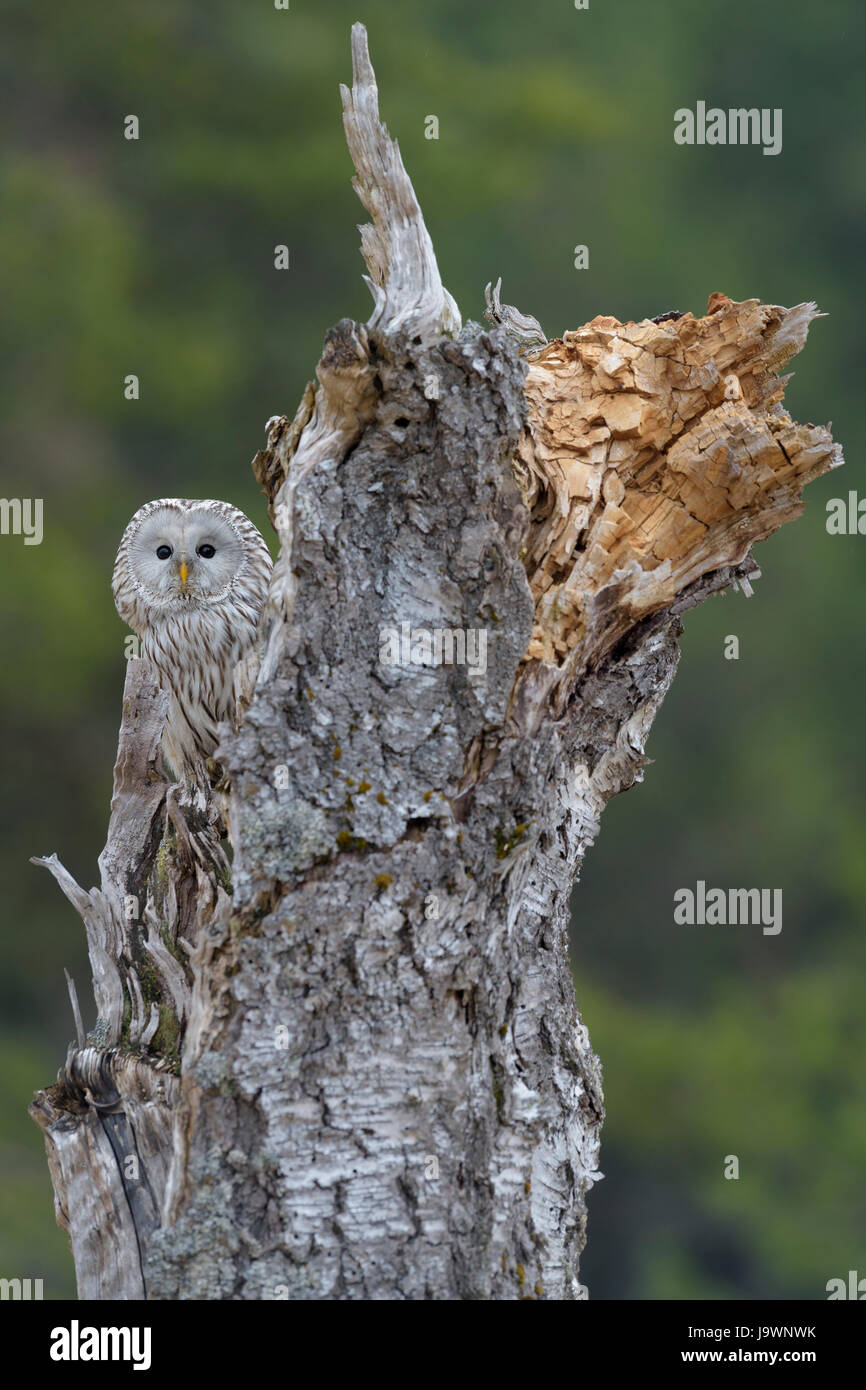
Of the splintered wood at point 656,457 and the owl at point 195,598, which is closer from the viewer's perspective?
the splintered wood at point 656,457

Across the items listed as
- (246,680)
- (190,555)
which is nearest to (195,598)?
A: (190,555)

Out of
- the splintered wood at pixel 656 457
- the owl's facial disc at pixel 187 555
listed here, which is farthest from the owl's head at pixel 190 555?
the splintered wood at pixel 656 457

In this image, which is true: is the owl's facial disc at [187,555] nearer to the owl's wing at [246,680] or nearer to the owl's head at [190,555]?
the owl's head at [190,555]

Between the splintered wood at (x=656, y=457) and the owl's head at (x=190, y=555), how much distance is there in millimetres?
1129

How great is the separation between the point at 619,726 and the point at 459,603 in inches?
21.8

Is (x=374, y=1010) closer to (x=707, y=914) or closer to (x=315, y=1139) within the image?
(x=315, y=1139)

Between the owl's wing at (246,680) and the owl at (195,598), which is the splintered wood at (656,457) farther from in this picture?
the owl at (195,598)

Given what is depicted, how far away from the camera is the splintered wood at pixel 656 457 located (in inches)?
89.7

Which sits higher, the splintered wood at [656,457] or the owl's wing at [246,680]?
the splintered wood at [656,457]

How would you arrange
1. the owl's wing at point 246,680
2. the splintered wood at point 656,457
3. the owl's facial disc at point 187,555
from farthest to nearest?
1. the owl's facial disc at point 187,555
2. the splintered wood at point 656,457
3. the owl's wing at point 246,680

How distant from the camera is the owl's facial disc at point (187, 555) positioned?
3.32 meters

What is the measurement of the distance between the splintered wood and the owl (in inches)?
44.8

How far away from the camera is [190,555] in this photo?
10.9ft

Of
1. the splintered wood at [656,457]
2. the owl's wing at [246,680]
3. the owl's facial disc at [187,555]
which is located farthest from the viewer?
the owl's facial disc at [187,555]
